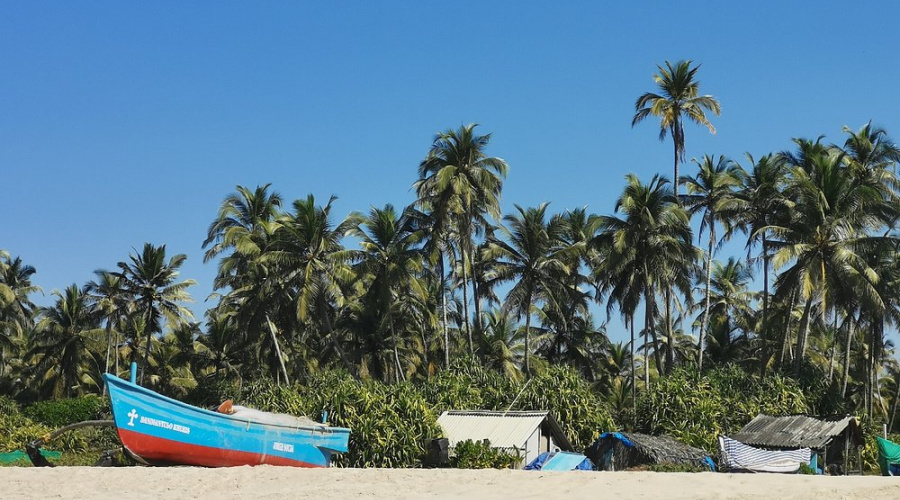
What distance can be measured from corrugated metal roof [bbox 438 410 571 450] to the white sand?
6396mm

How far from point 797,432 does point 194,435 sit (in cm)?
1677

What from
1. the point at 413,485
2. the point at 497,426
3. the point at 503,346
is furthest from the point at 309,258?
the point at 413,485

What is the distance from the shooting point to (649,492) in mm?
15820

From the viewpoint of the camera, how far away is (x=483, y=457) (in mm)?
24094

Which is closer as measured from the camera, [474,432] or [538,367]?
[474,432]

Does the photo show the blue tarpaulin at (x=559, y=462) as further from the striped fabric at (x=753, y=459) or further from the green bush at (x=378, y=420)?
the green bush at (x=378, y=420)

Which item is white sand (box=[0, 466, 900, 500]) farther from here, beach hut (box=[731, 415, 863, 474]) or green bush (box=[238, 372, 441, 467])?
beach hut (box=[731, 415, 863, 474])

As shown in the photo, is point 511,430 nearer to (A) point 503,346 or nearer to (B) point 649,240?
(B) point 649,240

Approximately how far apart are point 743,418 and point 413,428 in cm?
1248

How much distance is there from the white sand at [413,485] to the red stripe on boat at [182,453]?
0.60 metres

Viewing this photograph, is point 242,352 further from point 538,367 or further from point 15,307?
point 538,367

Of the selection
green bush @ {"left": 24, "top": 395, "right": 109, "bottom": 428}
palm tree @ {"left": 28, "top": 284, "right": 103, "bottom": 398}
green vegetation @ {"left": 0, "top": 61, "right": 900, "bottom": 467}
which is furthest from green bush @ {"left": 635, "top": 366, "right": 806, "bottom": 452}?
palm tree @ {"left": 28, "top": 284, "right": 103, "bottom": 398}

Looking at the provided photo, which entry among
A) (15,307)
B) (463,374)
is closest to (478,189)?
(463,374)

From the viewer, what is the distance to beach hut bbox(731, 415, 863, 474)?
25.5 meters
